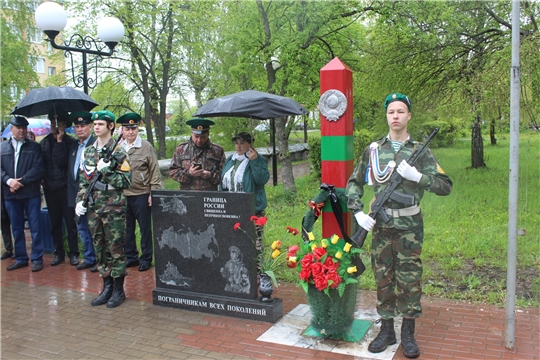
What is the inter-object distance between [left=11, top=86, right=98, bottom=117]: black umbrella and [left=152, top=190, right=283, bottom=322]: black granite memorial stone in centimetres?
219

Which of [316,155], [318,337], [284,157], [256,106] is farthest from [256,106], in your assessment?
[316,155]

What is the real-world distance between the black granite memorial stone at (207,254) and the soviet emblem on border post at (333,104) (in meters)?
1.08

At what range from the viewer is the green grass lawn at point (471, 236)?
211 inches

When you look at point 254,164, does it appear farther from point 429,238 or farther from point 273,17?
point 273,17

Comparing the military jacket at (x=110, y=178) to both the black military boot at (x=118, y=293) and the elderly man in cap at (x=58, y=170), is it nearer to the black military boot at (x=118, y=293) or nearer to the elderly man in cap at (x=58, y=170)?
the black military boot at (x=118, y=293)

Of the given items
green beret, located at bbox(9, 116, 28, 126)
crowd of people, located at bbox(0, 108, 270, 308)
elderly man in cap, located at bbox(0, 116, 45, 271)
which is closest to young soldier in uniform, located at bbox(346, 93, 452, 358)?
crowd of people, located at bbox(0, 108, 270, 308)

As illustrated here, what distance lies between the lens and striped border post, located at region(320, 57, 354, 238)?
429cm

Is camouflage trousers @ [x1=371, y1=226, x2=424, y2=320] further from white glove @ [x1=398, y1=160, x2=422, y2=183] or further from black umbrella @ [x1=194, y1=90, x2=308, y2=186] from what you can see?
black umbrella @ [x1=194, y1=90, x2=308, y2=186]

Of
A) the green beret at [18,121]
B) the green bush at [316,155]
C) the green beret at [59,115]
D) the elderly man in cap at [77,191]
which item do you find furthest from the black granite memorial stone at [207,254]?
the green bush at [316,155]

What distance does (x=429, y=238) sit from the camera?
23.6ft

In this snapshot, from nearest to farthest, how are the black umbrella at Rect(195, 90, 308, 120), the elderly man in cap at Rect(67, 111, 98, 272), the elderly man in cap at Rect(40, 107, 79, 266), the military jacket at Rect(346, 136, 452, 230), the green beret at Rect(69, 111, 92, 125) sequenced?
the military jacket at Rect(346, 136, 452, 230) < the black umbrella at Rect(195, 90, 308, 120) < the green beret at Rect(69, 111, 92, 125) < the elderly man in cap at Rect(67, 111, 98, 272) < the elderly man in cap at Rect(40, 107, 79, 266)

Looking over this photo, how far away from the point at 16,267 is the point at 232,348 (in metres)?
4.21

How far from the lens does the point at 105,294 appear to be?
5.35 metres

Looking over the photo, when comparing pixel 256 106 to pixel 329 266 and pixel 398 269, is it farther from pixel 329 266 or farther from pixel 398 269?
pixel 398 269
